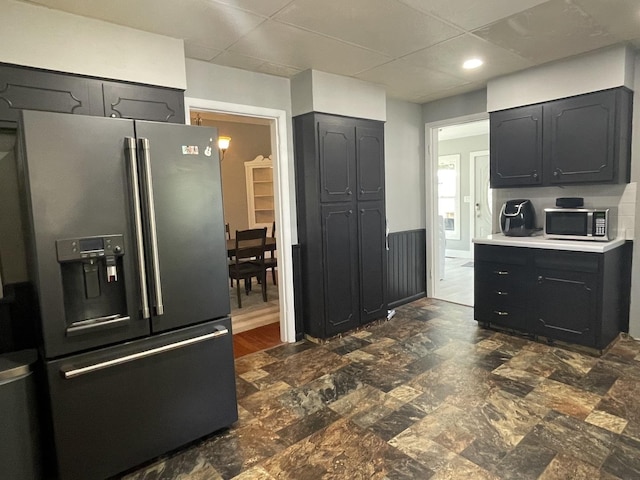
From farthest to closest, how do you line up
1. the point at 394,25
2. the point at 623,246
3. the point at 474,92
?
the point at 474,92 < the point at 623,246 < the point at 394,25

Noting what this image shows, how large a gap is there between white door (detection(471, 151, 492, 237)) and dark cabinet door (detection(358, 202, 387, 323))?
404 centimetres

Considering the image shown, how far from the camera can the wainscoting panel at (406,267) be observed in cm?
466

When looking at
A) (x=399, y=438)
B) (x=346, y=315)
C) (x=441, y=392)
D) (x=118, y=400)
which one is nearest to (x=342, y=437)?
(x=399, y=438)

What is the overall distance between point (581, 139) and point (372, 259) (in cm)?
216

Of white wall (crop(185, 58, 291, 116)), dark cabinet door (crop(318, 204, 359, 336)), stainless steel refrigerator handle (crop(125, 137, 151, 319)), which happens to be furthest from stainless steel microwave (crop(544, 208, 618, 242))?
stainless steel refrigerator handle (crop(125, 137, 151, 319))

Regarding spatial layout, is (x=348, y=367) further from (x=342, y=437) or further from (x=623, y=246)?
(x=623, y=246)

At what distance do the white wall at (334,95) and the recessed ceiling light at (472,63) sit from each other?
891 millimetres

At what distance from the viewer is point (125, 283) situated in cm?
192

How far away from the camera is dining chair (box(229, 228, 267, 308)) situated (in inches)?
184

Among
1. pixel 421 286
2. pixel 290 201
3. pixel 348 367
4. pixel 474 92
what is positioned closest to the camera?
pixel 348 367

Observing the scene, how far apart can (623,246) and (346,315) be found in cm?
258

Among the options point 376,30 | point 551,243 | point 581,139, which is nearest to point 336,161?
point 376,30

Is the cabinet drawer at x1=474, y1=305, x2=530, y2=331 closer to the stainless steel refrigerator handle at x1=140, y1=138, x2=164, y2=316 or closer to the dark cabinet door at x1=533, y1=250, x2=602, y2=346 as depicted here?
the dark cabinet door at x1=533, y1=250, x2=602, y2=346

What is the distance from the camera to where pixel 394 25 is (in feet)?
8.43
